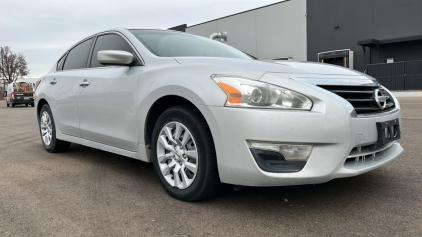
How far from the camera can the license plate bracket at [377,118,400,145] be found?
257cm

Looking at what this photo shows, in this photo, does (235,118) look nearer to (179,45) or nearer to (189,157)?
(189,157)

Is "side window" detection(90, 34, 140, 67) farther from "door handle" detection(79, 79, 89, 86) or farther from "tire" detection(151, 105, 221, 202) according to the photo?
"tire" detection(151, 105, 221, 202)

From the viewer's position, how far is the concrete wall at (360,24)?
22.5 metres

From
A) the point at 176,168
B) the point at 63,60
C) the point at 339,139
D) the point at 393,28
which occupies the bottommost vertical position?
the point at 176,168

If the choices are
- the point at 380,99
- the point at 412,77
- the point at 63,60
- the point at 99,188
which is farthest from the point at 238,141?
the point at 412,77

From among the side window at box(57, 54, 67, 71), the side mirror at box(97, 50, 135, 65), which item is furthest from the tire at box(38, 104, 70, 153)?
the side mirror at box(97, 50, 135, 65)

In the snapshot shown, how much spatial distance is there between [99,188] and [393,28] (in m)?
24.2

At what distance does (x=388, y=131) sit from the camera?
2.69 meters

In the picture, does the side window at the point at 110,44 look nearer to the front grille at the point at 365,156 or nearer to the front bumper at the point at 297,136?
the front bumper at the point at 297,136

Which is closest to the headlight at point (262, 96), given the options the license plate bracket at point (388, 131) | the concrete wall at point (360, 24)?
the license plate bracket at point (388, 131)

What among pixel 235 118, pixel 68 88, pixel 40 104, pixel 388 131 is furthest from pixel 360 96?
pixel 40 104

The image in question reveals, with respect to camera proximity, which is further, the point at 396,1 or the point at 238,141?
the point at 396,1

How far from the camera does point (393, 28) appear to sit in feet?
75.4

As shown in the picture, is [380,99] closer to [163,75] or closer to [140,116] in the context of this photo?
[163,75]
